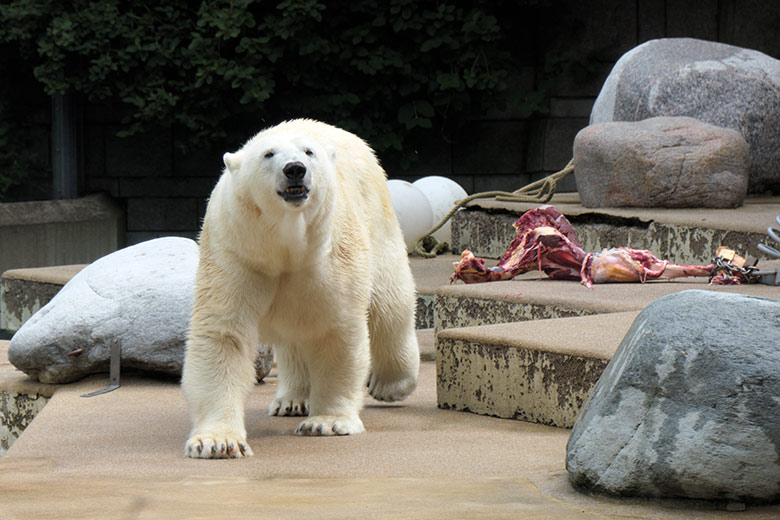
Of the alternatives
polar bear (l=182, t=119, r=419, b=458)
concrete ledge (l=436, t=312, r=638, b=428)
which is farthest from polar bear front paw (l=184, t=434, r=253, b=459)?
concrete ledge (l=436, t=312, r=638, b=428)

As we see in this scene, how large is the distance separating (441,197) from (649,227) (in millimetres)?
2718

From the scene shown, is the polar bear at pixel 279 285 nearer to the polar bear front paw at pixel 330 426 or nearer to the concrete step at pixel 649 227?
the polar bear front paw at pixel 330 426

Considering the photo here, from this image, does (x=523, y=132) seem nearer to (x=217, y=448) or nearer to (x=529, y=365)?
(x=529, y=365)

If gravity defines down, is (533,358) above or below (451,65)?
below

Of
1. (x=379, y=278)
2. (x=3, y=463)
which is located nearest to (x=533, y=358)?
(x=379, y=278)

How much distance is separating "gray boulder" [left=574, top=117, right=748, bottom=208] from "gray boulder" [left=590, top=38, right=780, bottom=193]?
2.49 feet

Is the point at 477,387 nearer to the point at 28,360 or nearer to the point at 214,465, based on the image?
the point at 214,465

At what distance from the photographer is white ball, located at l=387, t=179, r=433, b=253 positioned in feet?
25.2

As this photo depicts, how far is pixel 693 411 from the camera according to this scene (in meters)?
2.32

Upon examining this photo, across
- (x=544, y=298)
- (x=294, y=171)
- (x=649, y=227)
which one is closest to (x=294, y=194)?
(x=294, y=171)

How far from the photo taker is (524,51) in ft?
35.5

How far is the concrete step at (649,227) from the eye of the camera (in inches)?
212

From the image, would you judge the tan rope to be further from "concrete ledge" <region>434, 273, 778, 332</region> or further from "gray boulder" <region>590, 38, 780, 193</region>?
"concrete ledge" <region>434, 273, 778, 332</region>

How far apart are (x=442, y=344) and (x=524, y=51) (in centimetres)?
754
